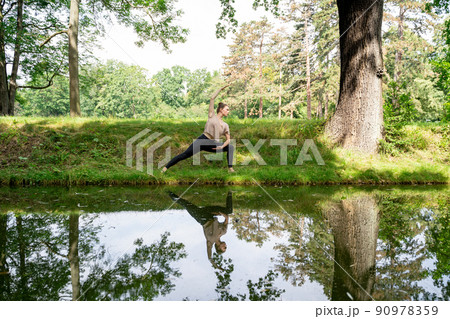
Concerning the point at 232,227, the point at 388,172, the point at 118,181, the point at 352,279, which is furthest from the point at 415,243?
the point at 118,181

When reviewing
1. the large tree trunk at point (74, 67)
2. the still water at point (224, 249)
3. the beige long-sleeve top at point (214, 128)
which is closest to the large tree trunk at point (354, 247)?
the still water at point (224, 249)

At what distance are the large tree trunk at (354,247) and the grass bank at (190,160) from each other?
3262mm

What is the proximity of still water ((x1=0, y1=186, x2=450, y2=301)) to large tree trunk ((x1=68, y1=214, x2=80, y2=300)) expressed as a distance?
0.04 ft

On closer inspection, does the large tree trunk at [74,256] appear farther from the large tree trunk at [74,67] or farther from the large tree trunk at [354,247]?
the large tree trunk at [74,67]

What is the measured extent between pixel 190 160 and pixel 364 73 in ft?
20.7

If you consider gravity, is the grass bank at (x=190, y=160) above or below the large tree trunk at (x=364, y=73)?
below

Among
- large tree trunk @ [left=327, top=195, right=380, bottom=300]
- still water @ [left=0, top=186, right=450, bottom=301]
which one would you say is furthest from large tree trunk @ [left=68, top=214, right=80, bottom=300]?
large tree trunk @ [left=327, top=195, right=380, bottom=300]

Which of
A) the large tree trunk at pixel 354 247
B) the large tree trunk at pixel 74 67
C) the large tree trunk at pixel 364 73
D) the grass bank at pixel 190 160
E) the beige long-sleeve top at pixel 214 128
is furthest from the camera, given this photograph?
the large tree trunk at pixel 74 67

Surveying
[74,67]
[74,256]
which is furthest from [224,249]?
[74,67]

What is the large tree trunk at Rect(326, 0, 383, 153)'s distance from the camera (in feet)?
30.1

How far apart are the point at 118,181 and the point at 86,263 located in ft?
17.5

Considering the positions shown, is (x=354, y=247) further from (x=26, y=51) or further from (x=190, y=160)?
(x=26, y=51)

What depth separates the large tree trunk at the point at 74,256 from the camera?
7.57 ft

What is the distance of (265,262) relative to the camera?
9.39 feet
